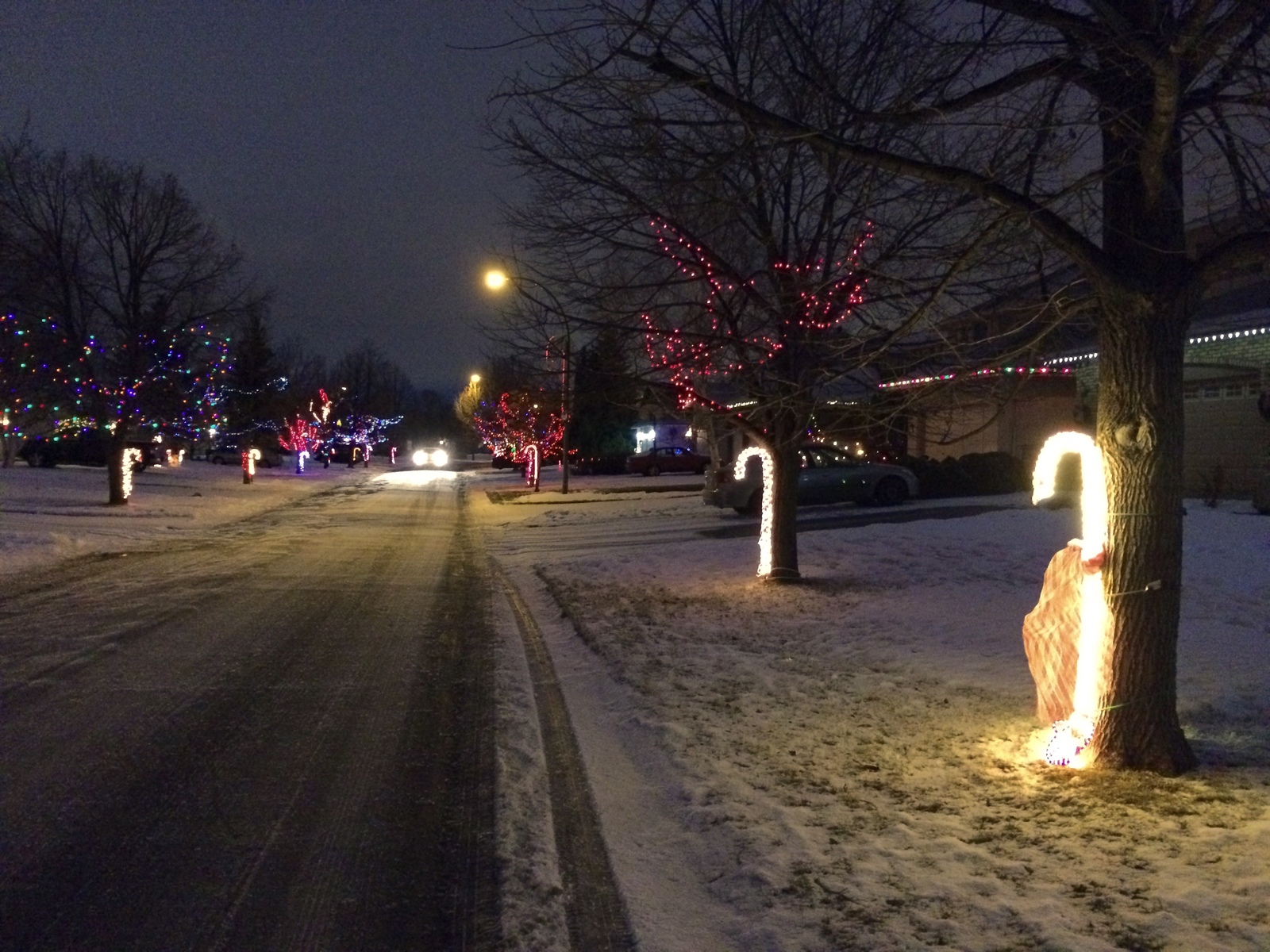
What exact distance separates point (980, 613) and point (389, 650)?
5990 millimetres

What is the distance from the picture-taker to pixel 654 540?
68.1 feet

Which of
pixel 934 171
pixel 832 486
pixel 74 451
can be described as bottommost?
pixel 832 486

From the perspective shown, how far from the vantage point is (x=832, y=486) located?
979 inches

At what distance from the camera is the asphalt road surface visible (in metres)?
4.66

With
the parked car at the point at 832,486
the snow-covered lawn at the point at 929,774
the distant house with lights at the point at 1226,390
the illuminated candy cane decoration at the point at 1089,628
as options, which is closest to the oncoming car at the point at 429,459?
the parked car at the point at 832,486

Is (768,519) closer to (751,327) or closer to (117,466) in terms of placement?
(751,327)

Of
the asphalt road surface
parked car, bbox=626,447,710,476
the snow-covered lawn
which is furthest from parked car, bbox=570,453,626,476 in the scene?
the asphalt road surface

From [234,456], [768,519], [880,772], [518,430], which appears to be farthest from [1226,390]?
[234,456]

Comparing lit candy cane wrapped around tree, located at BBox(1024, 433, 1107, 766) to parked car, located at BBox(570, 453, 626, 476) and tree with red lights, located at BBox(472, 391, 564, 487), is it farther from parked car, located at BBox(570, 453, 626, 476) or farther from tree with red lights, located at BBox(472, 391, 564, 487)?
parked car, located at BBox(570, 453, 626, 476)

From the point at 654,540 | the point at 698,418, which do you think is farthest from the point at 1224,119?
the point at 654,540

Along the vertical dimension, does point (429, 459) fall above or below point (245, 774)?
above

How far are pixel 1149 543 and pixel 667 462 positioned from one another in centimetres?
4265

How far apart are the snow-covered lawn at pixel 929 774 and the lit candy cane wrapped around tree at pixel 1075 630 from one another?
10.1 inches

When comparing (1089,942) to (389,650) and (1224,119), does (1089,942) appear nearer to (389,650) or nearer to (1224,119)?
(1224,119)
